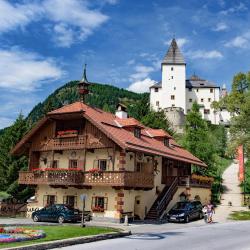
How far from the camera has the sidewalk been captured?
3937 centimetres

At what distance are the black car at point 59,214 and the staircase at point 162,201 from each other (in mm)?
7755

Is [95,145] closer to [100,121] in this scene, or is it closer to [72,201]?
[100,121]

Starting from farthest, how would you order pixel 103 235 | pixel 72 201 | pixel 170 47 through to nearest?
1. pixel 170 47
2. pixel 72 201
3. pixel 103 235

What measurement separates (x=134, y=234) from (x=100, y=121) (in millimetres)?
12506

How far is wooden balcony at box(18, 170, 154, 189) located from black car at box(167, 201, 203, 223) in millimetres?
2909

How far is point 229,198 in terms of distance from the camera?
167ft

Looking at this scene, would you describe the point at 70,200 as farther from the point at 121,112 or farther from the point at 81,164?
the point at 121,112

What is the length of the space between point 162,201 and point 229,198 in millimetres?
17400

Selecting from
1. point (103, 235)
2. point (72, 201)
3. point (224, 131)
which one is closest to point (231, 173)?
point (224, 131)

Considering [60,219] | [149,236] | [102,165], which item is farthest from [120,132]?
[149,236]

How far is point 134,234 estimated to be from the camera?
2417cm

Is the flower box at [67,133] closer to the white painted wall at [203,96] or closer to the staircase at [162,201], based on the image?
the staircase at [162,201]

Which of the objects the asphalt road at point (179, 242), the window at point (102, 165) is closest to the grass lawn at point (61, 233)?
the asphalt road at point (179, 242)

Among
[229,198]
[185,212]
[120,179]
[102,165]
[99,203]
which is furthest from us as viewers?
[229,198]
